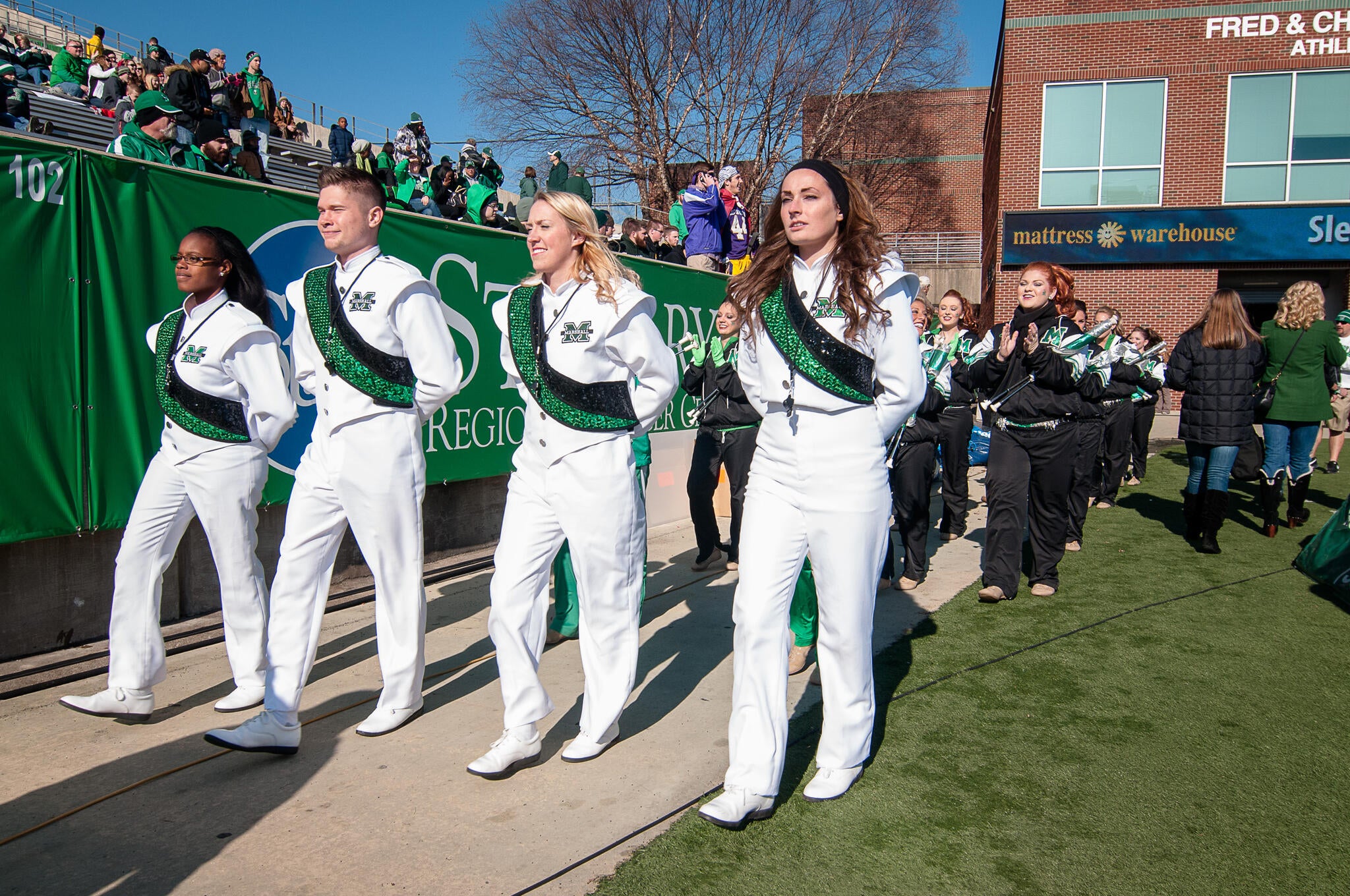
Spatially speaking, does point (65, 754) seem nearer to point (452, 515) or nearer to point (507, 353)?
point (507, 353)

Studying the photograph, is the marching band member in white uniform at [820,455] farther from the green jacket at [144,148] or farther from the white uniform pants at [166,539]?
the green jacket at [144,148]

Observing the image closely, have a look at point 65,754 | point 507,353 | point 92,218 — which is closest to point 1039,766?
point 507,353

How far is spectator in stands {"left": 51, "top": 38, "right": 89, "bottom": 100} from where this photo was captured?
13.8 m

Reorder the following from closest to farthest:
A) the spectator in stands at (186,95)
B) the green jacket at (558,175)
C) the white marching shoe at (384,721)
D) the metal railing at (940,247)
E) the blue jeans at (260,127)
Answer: the white marching shoe at (384,721) → the spectator in stands at (186,95) → the green jacket at (558,175) → the blue jeans at (260,127) → the metal railing at (940,247)

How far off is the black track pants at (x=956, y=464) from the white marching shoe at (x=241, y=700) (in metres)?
5.46

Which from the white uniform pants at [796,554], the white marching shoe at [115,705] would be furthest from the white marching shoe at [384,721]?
the white uniform pants at [796,554]

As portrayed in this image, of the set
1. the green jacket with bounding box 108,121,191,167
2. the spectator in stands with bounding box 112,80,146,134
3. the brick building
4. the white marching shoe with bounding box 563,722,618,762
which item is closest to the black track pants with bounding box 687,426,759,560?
the white marching shoe with bounding box 563,722,618,762

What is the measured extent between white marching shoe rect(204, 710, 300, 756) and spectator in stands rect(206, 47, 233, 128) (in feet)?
34.0

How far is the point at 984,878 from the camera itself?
2.79 metres

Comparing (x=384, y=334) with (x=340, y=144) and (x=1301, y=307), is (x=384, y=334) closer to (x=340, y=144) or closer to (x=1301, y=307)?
(x=1301, y=307)

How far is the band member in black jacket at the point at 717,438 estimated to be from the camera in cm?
682

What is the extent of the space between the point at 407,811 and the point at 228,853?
541 mm

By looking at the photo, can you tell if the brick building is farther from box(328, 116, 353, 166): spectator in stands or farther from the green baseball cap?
the green baseball cap

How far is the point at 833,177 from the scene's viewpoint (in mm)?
3162
